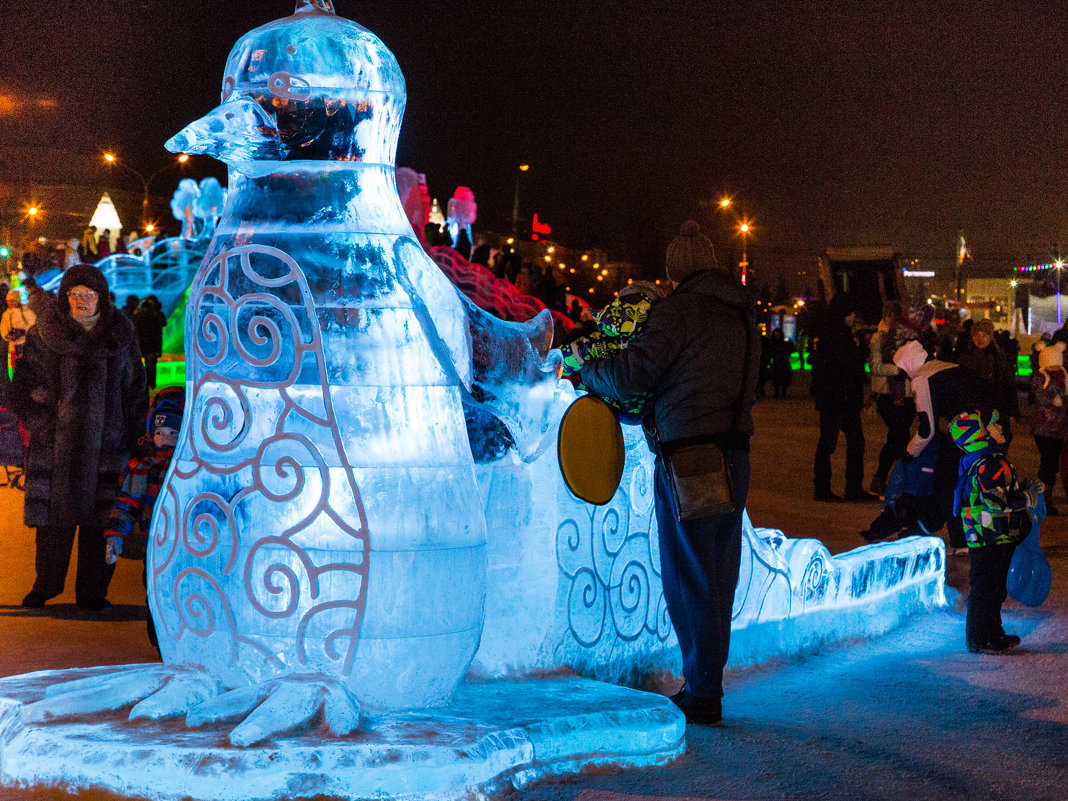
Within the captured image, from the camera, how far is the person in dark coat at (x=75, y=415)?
651 cm

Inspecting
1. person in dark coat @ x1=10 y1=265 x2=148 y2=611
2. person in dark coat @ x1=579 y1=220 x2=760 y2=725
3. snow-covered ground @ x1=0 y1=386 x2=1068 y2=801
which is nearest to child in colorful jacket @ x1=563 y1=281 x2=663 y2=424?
person in dark coat @ x1=579 y1=220 x2=760 y2=725

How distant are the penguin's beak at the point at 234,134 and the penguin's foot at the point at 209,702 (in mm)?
1617

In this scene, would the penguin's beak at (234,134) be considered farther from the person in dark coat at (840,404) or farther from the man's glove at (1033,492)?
the person in dark coat at (840,404)

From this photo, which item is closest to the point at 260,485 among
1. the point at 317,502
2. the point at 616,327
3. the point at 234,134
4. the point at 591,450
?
the point at 317,502

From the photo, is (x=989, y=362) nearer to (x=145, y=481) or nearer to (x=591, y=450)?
(x=591, y=450)

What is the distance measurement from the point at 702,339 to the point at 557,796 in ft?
5.93

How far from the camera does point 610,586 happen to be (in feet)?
15.5

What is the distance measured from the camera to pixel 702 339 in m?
4.58

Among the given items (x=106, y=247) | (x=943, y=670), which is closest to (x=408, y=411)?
(x=943, y=670)

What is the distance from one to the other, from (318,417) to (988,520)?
3.92 m

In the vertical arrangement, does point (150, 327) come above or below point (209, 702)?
above

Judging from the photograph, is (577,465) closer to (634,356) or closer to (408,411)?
(634,356)

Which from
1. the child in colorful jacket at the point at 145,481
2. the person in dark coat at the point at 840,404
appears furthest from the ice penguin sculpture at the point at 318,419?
the person in dark coat at the point at 840,404

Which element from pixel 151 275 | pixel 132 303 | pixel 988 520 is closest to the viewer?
pixel 988 520
